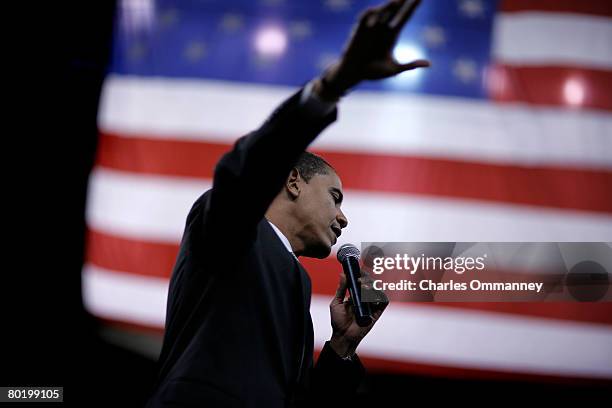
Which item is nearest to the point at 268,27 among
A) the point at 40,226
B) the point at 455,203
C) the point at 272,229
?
the point at 455,203

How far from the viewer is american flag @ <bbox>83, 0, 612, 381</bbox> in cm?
227

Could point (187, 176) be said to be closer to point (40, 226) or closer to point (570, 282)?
point (40, 226)

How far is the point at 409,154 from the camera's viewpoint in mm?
2359

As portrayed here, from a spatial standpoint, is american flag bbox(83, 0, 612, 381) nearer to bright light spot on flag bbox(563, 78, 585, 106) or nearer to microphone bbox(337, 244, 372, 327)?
bright light spot on flag bbox(563, 78, 585, 106)

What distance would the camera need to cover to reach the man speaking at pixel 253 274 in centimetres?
→ 68

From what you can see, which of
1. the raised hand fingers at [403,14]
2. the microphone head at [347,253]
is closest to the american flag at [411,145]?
the microphone head at [347,253]

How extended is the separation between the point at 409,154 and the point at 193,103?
0.91 meters

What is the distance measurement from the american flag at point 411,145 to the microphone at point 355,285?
3.79ft

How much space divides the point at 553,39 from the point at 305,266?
4.48 feet

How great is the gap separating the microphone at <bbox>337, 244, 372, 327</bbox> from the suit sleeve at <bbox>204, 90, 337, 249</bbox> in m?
0.36

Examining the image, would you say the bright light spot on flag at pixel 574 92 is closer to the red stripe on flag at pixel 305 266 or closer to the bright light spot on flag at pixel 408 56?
the bright light spot on flag at pixel 408 56

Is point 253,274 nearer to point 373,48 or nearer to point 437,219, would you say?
point 373,48

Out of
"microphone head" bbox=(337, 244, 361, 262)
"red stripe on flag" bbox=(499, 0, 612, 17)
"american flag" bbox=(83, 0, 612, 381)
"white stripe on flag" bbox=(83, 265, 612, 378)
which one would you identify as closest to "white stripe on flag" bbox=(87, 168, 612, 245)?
"american flag" bbox=(83, 0, 612, 381)

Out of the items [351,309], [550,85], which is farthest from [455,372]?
[351,309]
